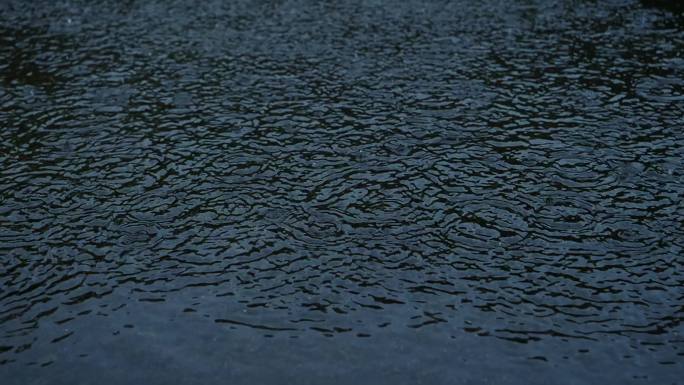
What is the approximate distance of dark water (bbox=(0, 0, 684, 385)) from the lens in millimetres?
24781

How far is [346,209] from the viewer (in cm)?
3366

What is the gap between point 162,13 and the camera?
6825 cm

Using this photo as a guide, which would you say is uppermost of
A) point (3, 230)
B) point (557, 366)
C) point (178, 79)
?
point (178, 79)

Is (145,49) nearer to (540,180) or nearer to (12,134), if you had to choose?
(12,134)

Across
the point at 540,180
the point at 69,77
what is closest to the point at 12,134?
the point at 69,77

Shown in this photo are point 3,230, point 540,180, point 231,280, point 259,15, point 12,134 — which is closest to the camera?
point 231,280

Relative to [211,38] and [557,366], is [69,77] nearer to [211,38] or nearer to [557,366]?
[211,38]

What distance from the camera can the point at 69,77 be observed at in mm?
50781

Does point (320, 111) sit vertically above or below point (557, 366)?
above

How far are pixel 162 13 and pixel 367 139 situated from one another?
125 feet

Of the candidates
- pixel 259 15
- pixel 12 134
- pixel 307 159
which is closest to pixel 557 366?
pixel 307 159

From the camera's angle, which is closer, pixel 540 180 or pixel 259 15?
pixel 540 180

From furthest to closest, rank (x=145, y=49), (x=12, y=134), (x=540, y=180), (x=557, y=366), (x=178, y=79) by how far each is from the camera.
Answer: (x=145, y=49) → (x=178, y=79) → (x=12, y=134) → (x=540, y=180) → (x=557, y=366)

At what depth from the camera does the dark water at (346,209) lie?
24.8 meters
